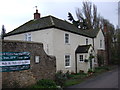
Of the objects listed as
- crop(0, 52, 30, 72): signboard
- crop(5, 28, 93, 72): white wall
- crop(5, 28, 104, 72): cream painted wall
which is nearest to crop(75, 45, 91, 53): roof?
crop(5, 28, 104, 72): cream painted wall

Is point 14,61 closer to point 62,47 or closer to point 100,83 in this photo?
point 100,83

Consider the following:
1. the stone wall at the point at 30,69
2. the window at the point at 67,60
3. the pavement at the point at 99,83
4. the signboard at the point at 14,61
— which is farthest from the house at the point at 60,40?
the signboard at the point at 14,61

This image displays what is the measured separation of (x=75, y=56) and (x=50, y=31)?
19.6 feet

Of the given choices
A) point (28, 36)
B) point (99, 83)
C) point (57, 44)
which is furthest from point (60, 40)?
point (99, 83)

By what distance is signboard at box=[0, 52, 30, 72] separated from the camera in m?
8.38

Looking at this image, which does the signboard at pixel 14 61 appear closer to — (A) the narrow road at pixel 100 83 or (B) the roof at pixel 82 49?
(A) the narrow road at pixel 100 83

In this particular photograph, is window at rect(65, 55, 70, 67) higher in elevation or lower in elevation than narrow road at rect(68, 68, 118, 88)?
higher

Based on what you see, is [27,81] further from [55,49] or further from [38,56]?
[55,49]

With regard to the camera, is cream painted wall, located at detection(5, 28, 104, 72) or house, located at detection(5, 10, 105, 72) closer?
cream painted wall, located at detection(5, 28, 104, 72)

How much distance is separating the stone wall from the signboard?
228mm

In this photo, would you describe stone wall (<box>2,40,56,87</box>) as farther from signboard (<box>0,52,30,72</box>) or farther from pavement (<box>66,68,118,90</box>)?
pavement (<box>66,68,118,90</box>)

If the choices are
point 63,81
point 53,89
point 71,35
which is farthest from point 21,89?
point 71,35

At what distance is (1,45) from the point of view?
838 cm

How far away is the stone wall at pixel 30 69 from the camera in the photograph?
28.1 feet
